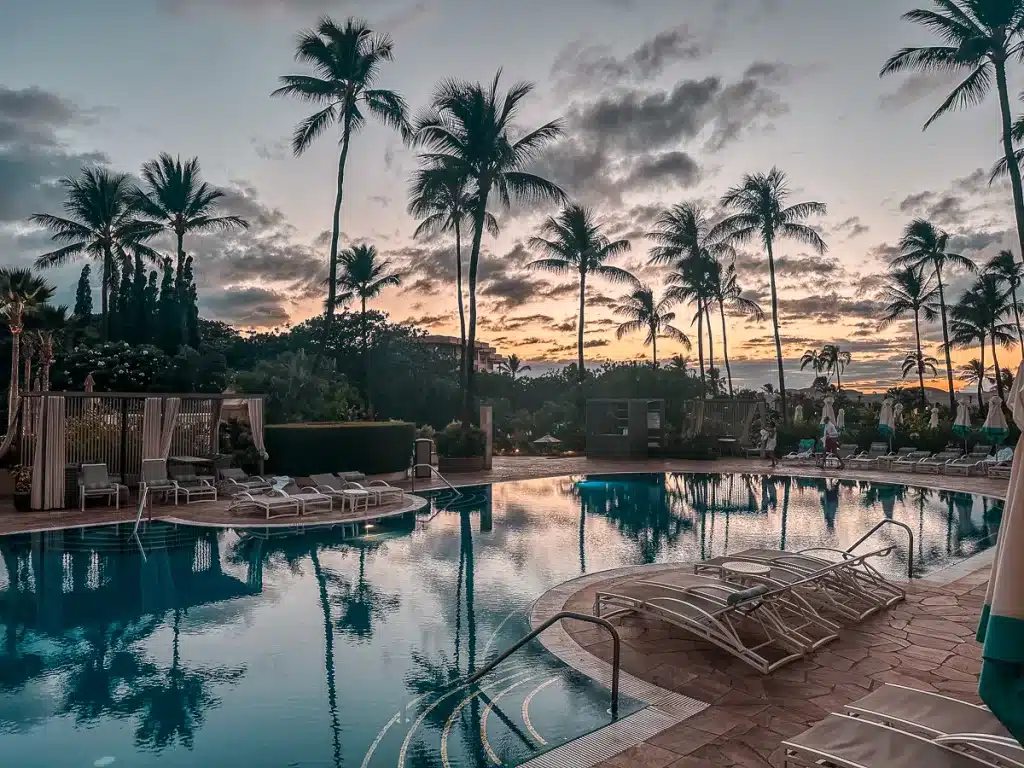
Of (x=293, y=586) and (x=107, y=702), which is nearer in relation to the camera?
(x=107, y=702)

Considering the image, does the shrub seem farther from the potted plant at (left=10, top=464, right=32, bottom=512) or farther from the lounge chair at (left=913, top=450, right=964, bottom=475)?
the lounge chair at (left=913, top=450, right=964, bottom=475)

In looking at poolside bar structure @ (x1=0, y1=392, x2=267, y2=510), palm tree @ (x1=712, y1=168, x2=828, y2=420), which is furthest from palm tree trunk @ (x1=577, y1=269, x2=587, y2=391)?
poolside bar structure @ (x1=0, y1=392, x2=267, y2=510)

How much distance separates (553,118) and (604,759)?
22124 mm

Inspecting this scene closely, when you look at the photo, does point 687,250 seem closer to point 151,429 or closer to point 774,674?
point 151,429

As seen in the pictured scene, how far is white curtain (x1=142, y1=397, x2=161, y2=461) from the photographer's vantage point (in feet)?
48.2

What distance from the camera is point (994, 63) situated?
17.5 meters

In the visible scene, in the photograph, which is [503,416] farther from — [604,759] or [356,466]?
[604,759]

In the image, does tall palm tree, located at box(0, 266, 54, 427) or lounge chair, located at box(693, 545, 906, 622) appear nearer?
lounge chair, located at box(693, 545, 906, 622)

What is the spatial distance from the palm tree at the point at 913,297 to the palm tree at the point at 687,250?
384 inches

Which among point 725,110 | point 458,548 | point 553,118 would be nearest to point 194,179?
point 553,118

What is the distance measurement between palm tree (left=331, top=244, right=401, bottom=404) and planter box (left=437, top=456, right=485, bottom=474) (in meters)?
16.9

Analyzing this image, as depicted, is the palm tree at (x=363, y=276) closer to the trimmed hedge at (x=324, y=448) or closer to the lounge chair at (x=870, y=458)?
the trimmed hedge at (x=324, y=448)

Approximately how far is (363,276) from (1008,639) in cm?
3612

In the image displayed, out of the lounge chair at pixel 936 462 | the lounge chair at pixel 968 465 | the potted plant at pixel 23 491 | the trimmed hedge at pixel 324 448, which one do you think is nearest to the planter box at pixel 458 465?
the trimmed hedge at pixel 324 448
